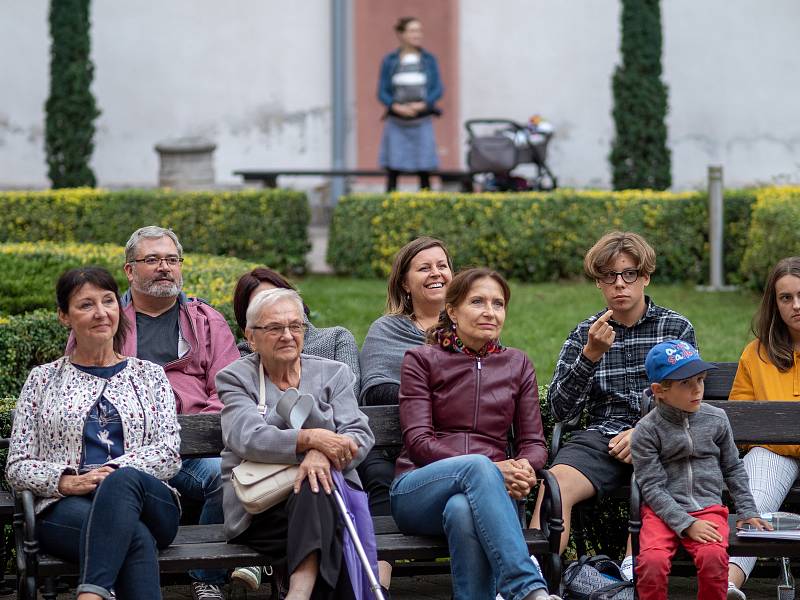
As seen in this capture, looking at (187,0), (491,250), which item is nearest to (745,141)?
(491,250)

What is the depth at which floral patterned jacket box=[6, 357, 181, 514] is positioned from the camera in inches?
201

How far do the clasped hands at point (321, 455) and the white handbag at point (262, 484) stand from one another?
5 cm

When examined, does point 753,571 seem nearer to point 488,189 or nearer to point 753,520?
point 753,520

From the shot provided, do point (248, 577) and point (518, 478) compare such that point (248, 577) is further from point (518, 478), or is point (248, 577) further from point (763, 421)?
point (763, 421)

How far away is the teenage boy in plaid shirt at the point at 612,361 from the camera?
226 inches

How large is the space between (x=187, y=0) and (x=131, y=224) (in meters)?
5.73

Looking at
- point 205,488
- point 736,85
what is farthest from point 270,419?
point 736,85

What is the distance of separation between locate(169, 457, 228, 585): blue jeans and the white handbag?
42 cm

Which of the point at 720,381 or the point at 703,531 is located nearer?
the point at 703,531

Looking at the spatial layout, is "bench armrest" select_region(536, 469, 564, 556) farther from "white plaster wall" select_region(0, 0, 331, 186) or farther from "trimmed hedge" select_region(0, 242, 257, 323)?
"white plaster wall" select_region(0, 0, 331, 186)

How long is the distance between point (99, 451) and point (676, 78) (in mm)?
14694

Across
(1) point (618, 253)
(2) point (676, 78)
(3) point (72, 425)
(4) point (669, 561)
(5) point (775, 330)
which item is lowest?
(4) point (669, 561)

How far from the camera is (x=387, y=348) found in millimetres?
6102

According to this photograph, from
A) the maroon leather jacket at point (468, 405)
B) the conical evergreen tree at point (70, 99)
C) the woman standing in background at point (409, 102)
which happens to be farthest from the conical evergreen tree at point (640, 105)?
the maroon leather jacket at point (468, 405)
